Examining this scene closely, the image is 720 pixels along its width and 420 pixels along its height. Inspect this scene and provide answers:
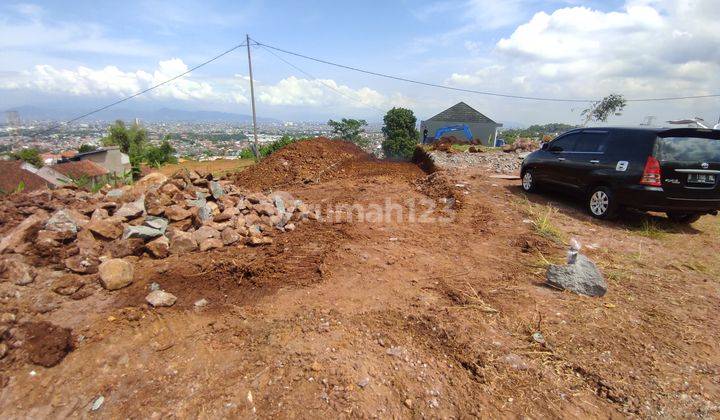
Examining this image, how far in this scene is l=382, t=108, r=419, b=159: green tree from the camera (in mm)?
40250

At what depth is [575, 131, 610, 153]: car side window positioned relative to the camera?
607 cm

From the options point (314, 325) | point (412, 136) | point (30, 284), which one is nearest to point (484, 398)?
point (314, 325)

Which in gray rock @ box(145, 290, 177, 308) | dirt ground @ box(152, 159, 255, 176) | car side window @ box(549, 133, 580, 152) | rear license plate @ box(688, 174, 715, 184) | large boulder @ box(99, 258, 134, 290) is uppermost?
car side window @ box(549, 133, 580, 152)

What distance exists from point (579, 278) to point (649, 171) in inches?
117

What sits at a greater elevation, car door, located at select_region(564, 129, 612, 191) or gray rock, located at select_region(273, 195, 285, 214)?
car door, located at select_region(564, 129, 612, 191)

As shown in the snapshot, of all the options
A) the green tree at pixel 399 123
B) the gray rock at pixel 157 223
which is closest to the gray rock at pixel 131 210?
the gray rock at pixel 157 223

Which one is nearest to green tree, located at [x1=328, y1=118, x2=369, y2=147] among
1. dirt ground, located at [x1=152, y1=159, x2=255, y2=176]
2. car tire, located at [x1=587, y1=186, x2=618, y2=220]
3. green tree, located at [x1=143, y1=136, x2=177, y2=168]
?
green tree, located at [x1=143, y1=136, x2=177, y2=168]

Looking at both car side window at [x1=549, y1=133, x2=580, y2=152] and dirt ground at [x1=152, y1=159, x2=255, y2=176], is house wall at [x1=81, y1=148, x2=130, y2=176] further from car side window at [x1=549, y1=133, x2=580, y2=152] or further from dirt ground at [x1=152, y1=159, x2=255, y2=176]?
car side window at [x1=549, y1=133, x2=580, y2=152]

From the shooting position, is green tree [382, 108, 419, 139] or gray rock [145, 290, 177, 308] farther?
green tree [382, 108, 419, 139]

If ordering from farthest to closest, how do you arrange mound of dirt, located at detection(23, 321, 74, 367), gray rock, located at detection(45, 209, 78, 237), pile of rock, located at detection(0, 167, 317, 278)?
gray rock, located at detection(45, 209, 78, 237) → pile of rock, located at detection(0, 167, 317, 278) → mound of dirt, located at detection(23, 321, 74, 367)

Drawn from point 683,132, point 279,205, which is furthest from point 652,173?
point 279,205

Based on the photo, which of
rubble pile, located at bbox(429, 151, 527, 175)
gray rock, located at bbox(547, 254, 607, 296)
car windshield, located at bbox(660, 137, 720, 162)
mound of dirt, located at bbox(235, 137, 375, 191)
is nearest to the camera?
gray rock, located at bbox(547, 254, 607, 296)

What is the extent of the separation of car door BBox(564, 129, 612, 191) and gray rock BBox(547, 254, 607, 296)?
3.15 meters

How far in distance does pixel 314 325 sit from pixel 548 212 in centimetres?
519
